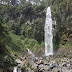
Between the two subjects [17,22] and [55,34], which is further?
[17,22]

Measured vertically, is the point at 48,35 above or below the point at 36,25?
below

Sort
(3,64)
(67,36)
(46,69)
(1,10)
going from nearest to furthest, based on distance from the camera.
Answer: (3,64) < (46,69) < (67,36) < (1,10)

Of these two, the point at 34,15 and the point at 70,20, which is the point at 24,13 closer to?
the point at 34,15

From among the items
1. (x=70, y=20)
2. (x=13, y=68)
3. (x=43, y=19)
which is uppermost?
(x=43, y=19)

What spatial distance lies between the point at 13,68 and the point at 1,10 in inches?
956

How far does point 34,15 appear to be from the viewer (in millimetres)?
30094

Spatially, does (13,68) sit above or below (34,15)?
below

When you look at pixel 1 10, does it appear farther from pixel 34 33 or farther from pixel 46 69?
pixel 46 69

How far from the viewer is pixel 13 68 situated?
7871 mm

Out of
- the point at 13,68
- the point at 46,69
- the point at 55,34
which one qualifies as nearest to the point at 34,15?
the point at 55,34

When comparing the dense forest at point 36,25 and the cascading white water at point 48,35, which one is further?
the cascading white water at point 48,35

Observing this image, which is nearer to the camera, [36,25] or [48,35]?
[48,35]

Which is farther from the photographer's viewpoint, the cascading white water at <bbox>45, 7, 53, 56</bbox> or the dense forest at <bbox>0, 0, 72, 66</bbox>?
the cascading white water at <bbox>45, 7, 53, 56</bbox>

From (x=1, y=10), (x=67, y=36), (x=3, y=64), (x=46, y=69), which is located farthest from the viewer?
(x=1, y=10)
